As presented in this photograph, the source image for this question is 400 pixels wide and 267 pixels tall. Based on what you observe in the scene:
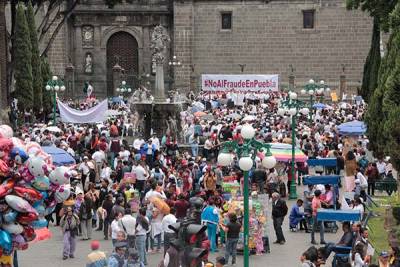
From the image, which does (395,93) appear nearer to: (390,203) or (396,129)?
(396,129)

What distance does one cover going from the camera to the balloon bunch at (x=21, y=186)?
11547 mm

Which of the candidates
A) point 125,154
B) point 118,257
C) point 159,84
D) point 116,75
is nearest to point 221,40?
point 116,75

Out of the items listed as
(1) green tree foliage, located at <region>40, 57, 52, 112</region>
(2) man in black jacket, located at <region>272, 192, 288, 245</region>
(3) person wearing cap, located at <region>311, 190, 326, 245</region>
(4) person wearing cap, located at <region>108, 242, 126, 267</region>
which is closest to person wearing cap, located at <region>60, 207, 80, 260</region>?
(4) person wearing cap, located at <region>108, 242, 126, 267</region>

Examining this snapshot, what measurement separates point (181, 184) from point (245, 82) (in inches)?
912

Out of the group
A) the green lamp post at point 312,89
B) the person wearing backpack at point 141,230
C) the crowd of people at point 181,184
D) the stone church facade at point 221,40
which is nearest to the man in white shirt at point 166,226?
the crowd of people at point 181,184

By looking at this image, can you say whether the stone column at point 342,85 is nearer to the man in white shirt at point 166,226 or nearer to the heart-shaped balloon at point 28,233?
the man in white shirt at point 166,226

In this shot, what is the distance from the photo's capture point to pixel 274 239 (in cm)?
1908

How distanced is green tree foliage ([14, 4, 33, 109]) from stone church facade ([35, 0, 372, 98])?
13.2m

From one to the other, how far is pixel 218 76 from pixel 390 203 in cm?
2357

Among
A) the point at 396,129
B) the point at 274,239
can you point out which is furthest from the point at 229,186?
the point at 396,129

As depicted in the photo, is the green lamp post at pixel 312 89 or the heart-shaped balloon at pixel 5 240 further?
the green lamp post at pixel 312 89

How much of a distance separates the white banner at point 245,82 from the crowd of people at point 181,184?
7.71 metres

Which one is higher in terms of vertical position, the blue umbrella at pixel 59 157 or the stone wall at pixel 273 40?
the stone wall at pixel 273 40

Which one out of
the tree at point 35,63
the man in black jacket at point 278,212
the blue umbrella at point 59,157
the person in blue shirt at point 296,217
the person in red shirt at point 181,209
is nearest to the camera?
the person in red shirt at point 181,209
